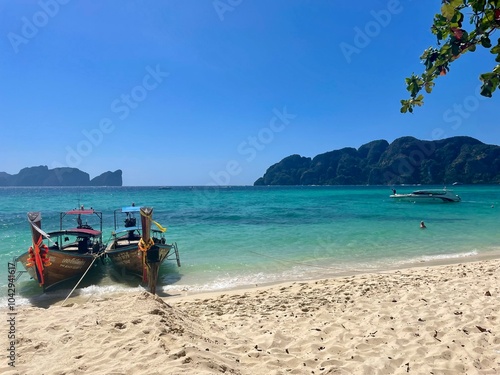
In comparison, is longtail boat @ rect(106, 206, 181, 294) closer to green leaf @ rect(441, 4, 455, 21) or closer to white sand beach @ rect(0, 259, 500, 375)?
white sand beach @ rect(0, 259, 500, 375)

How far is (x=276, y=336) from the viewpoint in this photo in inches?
230

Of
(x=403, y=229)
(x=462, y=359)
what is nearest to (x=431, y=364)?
(x=462, y=359)

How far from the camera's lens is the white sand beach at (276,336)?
449 centimetres

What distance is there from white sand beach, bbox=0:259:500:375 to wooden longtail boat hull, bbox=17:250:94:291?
16.6 feet

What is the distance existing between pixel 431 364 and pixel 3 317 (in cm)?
908

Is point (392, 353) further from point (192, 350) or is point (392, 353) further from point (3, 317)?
point (3, 317)

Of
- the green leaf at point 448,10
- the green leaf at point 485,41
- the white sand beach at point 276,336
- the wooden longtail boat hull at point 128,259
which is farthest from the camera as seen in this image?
the wooden longtail boat hull at point 128,259

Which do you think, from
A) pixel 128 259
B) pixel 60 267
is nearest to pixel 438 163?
pixel 128 259

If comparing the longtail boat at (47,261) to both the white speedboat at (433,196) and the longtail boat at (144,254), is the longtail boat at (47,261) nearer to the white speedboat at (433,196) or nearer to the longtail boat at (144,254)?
the longtail boat at (144,254)

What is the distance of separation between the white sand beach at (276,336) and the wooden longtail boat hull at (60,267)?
5.07 metres

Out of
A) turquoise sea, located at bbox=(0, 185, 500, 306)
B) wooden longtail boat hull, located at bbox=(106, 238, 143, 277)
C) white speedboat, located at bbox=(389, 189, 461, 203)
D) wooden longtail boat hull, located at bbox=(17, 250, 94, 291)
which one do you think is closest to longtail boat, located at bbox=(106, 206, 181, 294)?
wooden longtail boat hull, located at bbox=(106, 238, 143, 277)

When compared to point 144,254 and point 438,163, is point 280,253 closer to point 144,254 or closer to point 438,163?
point 144,254

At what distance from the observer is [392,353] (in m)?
5.12

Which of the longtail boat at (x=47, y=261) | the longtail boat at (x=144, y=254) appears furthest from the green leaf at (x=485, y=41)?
the longtail boat at (x=47, y=261)
